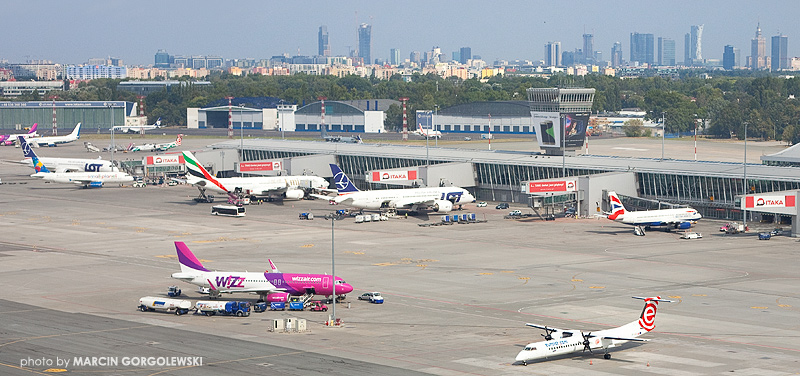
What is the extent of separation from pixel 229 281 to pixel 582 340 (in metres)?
26.9

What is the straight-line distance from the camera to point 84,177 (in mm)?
154625

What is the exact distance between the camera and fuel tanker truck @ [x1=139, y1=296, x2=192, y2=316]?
6794 centimetres

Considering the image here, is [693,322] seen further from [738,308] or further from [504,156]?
[504,156]

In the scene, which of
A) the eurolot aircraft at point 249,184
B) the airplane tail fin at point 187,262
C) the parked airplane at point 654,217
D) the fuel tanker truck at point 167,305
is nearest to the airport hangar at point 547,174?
the parked airplane at point 654,217

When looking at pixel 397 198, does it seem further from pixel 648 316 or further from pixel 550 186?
pixel 648 316

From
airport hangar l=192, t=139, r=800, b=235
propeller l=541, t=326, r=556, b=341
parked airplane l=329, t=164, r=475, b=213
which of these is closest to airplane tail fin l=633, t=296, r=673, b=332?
propeller l=541, t=326, r=556, b=341

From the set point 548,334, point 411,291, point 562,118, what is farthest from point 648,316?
point 562,118

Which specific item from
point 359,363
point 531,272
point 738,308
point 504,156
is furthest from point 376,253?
point 504,156

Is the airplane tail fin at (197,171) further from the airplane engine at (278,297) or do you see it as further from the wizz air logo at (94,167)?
the airplane engine at (278,297)

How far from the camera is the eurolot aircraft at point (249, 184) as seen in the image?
439ft

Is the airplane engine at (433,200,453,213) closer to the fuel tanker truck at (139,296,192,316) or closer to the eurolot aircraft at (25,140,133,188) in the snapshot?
the eurolot aircraft at (25,140,133,188)

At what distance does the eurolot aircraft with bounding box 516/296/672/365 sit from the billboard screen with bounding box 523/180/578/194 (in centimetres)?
6320

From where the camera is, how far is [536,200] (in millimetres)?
120188

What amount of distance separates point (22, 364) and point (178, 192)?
3919 inches
